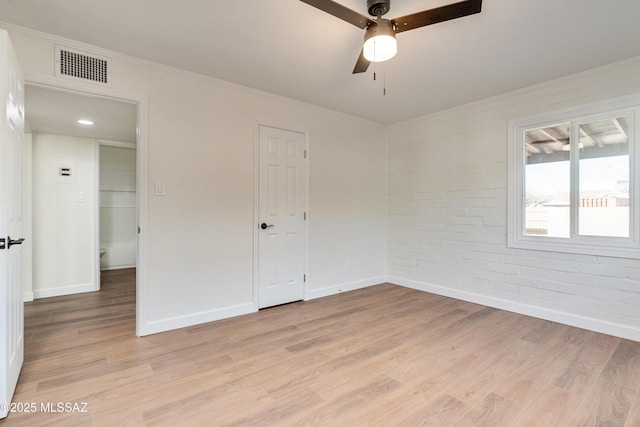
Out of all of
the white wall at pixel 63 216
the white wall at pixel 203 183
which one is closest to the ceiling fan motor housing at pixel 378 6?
the white wall at pixel 203 183

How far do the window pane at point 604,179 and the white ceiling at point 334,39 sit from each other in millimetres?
638

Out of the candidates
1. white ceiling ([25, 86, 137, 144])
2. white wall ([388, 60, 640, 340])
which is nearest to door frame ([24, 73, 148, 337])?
white ceiling ([25, 86, 137, 144])

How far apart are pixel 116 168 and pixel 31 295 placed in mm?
2852

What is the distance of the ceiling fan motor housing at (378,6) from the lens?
73.8 inches

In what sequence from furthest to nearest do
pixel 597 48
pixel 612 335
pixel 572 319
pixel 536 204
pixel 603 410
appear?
1. pixel 536 204
2. pixel 572 319
3. pixel 612 335
4. pixel 597 48
5. pixel 603 410

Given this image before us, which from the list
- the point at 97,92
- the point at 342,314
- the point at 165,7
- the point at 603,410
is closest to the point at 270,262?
the point at 342,314

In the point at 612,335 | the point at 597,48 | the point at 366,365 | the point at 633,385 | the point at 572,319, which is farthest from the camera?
the point at 572,319

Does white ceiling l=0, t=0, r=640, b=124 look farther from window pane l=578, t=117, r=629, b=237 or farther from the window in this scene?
window pane l=578, t=117, r=629, b=237

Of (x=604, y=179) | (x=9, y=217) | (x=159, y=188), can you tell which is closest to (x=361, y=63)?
(x=159, y=188)

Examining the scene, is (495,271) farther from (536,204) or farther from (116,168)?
(116,168)

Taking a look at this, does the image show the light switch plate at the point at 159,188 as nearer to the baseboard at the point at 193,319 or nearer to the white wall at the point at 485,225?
the baseboard at the point at 193,319

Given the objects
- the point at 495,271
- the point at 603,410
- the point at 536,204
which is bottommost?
the point at 603,410

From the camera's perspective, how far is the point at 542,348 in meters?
2.53

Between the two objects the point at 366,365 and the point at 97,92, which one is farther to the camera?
the point at 97,92
